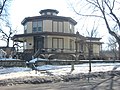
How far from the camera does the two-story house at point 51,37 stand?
47.3 m

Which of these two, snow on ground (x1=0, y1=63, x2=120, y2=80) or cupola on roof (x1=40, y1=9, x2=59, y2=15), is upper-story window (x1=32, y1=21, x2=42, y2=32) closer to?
cupola on roof (x1=40, y1=9, x2=59, y2=15)

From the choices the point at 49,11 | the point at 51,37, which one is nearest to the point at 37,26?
the point at 51,37

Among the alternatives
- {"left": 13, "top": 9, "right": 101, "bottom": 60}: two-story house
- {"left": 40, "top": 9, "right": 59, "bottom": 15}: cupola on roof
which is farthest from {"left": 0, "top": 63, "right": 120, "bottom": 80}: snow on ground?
{"left": 40, "top": 9, "right": 59, "bottom": 15}: cupola on roof

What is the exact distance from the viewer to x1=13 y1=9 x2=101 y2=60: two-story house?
155 feet

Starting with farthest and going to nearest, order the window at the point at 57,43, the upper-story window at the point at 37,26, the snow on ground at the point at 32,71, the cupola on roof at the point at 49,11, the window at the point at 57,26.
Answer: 1. the cupola on roof at the point at 49,11
2. the upper-story window at the point at 37,26
3. the window at the point at 57,26
4. the window at the point at 57,43
5. the snow on ground at the point at 32,71

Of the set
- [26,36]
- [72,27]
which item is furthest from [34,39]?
[72,27]

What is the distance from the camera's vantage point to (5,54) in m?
44.8

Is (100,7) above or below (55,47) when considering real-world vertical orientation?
above

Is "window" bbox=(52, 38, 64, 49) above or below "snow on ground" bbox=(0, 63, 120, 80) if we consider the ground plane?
above

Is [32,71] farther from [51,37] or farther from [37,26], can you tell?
[37,26]

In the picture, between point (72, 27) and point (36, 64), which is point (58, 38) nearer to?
point (72, 27)

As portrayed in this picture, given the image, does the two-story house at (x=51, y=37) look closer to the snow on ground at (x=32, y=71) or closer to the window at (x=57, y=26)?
the window at (x=57, y=26)

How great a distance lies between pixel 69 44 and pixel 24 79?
100 feet

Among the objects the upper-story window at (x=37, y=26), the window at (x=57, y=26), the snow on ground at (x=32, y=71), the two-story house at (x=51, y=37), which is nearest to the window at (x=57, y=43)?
the two-story house at (x=51, y=37)
